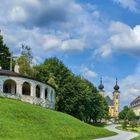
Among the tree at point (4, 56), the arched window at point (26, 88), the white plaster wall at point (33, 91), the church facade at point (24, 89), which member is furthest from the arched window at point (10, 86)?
the tree at point (4, 56)

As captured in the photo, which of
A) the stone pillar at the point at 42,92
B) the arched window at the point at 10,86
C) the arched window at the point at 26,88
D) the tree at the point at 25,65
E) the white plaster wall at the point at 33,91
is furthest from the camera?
the tree at the point at 25,65

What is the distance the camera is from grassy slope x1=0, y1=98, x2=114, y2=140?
37.1m

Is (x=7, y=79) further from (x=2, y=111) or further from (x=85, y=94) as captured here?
(x=85, y=94)

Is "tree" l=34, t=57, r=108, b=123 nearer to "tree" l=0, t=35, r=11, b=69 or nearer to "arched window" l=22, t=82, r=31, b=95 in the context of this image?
"tree" l=0, t=35, r=11, b=69

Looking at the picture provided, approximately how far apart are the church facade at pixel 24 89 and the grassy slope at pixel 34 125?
5.97 metres

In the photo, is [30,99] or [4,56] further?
[4,56]

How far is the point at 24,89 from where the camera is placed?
62.2m

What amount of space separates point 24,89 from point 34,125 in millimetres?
20730

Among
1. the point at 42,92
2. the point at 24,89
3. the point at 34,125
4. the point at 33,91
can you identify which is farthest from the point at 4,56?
the point at 34,125

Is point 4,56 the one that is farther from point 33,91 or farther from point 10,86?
point 33,91

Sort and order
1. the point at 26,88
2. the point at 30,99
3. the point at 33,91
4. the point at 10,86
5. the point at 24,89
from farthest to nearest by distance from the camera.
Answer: the point at 24,89 < the point at 26,88 < the point at 10,86 < the point at 33,91 < the point at 30,99

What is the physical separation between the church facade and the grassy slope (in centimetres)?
597

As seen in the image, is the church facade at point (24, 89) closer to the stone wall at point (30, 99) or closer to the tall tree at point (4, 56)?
the stone wall at point (30, 99)

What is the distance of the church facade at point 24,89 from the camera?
54.8m
